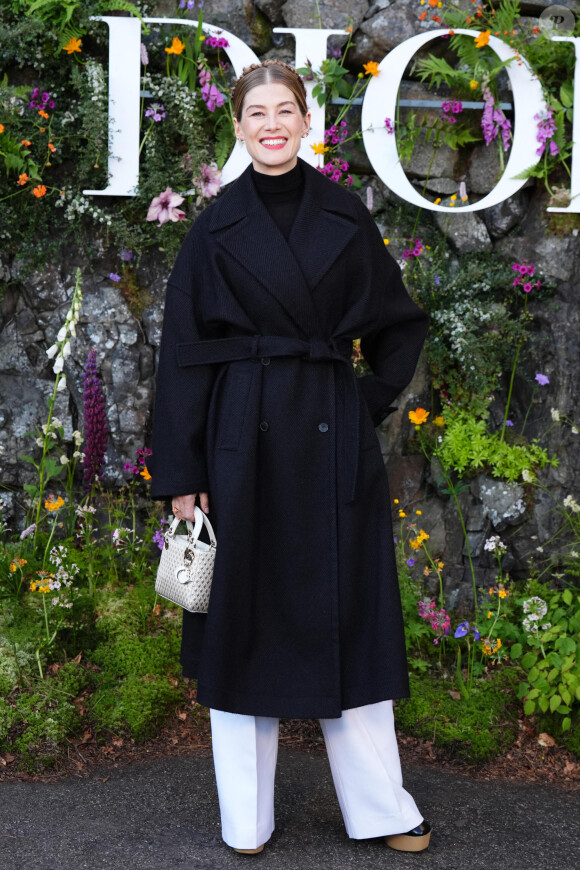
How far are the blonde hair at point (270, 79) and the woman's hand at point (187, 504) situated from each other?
118cm

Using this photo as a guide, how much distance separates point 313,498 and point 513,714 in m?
1.72

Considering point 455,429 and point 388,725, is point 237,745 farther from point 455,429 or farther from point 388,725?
point 455,429

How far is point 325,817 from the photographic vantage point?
10.3 feet

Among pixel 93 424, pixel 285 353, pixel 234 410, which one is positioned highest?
pixel 285 353

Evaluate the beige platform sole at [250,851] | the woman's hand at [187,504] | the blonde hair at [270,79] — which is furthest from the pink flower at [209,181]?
the beige platform sole at [250,851]

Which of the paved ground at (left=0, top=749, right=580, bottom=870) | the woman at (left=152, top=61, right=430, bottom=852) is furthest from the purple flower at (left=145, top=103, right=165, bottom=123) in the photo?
the paved ground at (left=0, top=749, right=580, bottom=870)

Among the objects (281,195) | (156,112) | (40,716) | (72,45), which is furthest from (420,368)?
(40,716)

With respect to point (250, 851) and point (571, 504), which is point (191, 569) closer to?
point (250, 851)

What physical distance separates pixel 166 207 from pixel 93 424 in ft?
3.68

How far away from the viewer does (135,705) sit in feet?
12.4

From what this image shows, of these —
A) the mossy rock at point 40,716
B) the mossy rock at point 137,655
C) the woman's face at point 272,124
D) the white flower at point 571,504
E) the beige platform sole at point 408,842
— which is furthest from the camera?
the white flower at point 571,504

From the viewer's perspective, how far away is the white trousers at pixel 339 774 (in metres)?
2.84

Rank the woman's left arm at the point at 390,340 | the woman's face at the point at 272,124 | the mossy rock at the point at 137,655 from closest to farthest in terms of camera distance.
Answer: the woman's face at the point at 272,124 → the woman's left arm at the point at 390,340 → the mossy rock at the point at 137,655

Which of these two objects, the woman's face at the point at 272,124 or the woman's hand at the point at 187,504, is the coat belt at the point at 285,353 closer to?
the woman's hand at the point at 187,504
